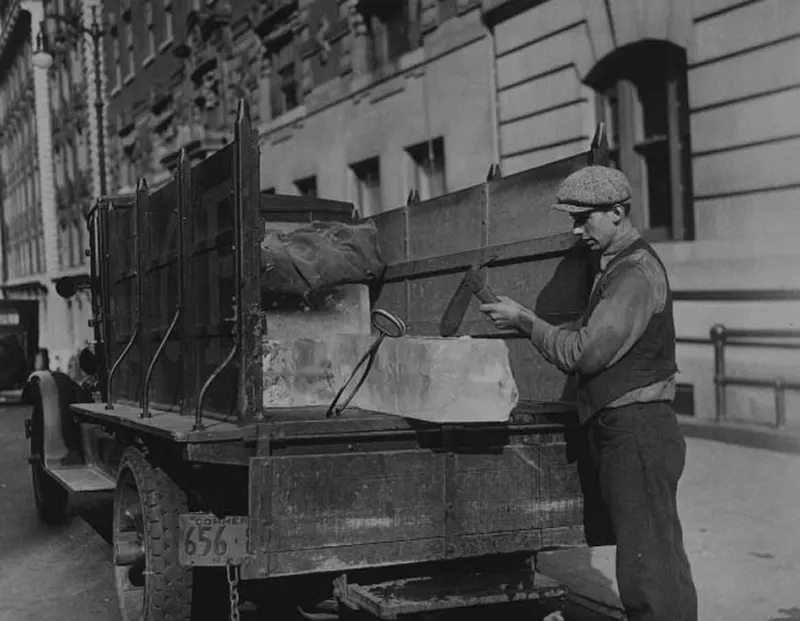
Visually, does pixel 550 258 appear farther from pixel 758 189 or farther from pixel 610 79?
pixel 610 79

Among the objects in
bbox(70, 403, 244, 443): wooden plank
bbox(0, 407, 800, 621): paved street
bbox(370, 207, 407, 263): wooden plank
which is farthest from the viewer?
bbox(370, 207, 407, 263): wooden plank

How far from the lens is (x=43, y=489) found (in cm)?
857

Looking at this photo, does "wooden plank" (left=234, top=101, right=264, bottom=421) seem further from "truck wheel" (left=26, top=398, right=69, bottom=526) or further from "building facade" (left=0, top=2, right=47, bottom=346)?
"building facade" (left=0, top=2, right=47, bottom=346)

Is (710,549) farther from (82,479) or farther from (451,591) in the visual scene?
(82,479)

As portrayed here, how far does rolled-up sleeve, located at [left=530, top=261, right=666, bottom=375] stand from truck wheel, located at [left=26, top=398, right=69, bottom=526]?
17.3ft

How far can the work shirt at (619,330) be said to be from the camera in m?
4.17

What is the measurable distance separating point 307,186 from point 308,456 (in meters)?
17.9

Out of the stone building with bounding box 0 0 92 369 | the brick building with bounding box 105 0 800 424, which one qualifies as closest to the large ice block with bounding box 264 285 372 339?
the brick building with bounding box 105 0 800 424

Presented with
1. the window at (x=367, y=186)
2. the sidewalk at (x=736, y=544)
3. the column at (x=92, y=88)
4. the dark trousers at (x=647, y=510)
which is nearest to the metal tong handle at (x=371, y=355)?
the dark trousers at (x=647, y=510)

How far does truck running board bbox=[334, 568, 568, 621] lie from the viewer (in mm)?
4344

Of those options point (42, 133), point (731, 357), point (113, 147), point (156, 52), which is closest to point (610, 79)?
point (731, 357)

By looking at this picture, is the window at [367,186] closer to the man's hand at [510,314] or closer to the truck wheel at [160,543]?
the truck wheel at [160,543]

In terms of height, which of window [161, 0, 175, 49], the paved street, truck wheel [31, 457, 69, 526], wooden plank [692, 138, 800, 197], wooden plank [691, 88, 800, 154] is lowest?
the paved street

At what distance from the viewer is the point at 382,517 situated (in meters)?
4.39
